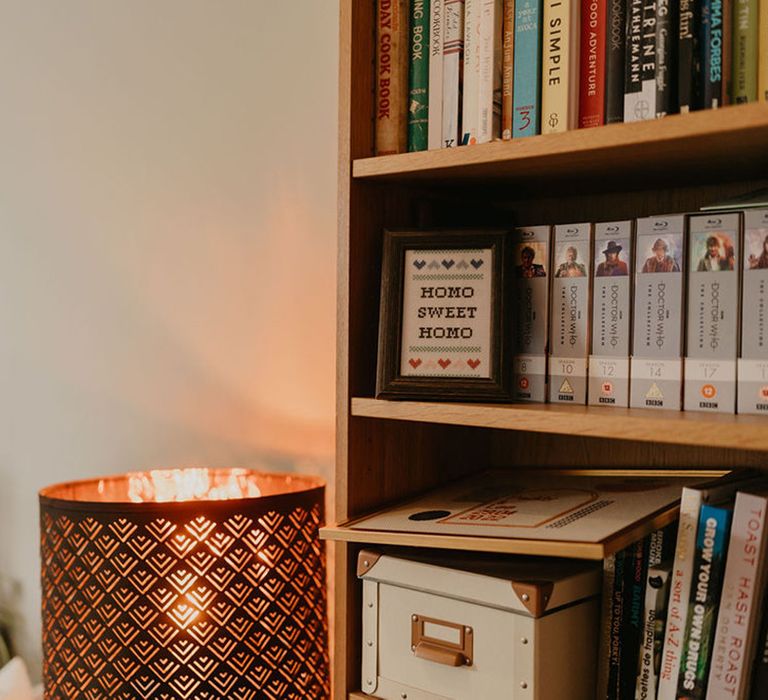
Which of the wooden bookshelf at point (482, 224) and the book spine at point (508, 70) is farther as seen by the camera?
the book spine at point (508, 70)

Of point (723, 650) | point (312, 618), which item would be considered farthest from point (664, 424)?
point (312, 618)

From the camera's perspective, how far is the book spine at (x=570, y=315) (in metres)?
1.01

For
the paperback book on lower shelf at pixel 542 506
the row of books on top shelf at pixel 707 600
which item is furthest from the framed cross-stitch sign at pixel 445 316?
the row of books on top shelf at pixel 707 600

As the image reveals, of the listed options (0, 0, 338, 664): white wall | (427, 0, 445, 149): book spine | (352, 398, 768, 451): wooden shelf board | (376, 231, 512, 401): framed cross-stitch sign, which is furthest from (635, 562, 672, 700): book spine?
(0, 0, 338, 664): white wall

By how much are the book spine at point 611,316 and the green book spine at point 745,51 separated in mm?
178

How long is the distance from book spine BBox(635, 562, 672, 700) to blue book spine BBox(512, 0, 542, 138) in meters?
0.49

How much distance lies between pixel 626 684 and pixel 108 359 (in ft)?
3.84

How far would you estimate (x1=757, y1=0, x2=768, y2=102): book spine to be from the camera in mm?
867

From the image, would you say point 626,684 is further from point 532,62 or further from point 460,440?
point 532,62

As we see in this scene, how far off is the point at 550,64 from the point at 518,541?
512 mm

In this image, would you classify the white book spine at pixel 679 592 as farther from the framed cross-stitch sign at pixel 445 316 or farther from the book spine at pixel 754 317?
the framed cross-stitch sign at pixel 445 316

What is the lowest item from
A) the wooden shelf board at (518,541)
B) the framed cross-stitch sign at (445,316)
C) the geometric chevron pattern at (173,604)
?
the geometric chevron pattern at (173,604)

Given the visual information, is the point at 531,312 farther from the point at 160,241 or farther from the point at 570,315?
the point at 160,241

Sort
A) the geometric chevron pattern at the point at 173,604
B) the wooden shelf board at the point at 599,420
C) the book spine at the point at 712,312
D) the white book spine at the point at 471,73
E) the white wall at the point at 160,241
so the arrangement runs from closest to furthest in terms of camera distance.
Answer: the wooden shelf board at the point at 599,420 → the book spine at the point at 712,312 → the white book spine at the point at 471,73 → the geometric chevron pattern at the point at 173,604 → the white wall at the point at 160,241
